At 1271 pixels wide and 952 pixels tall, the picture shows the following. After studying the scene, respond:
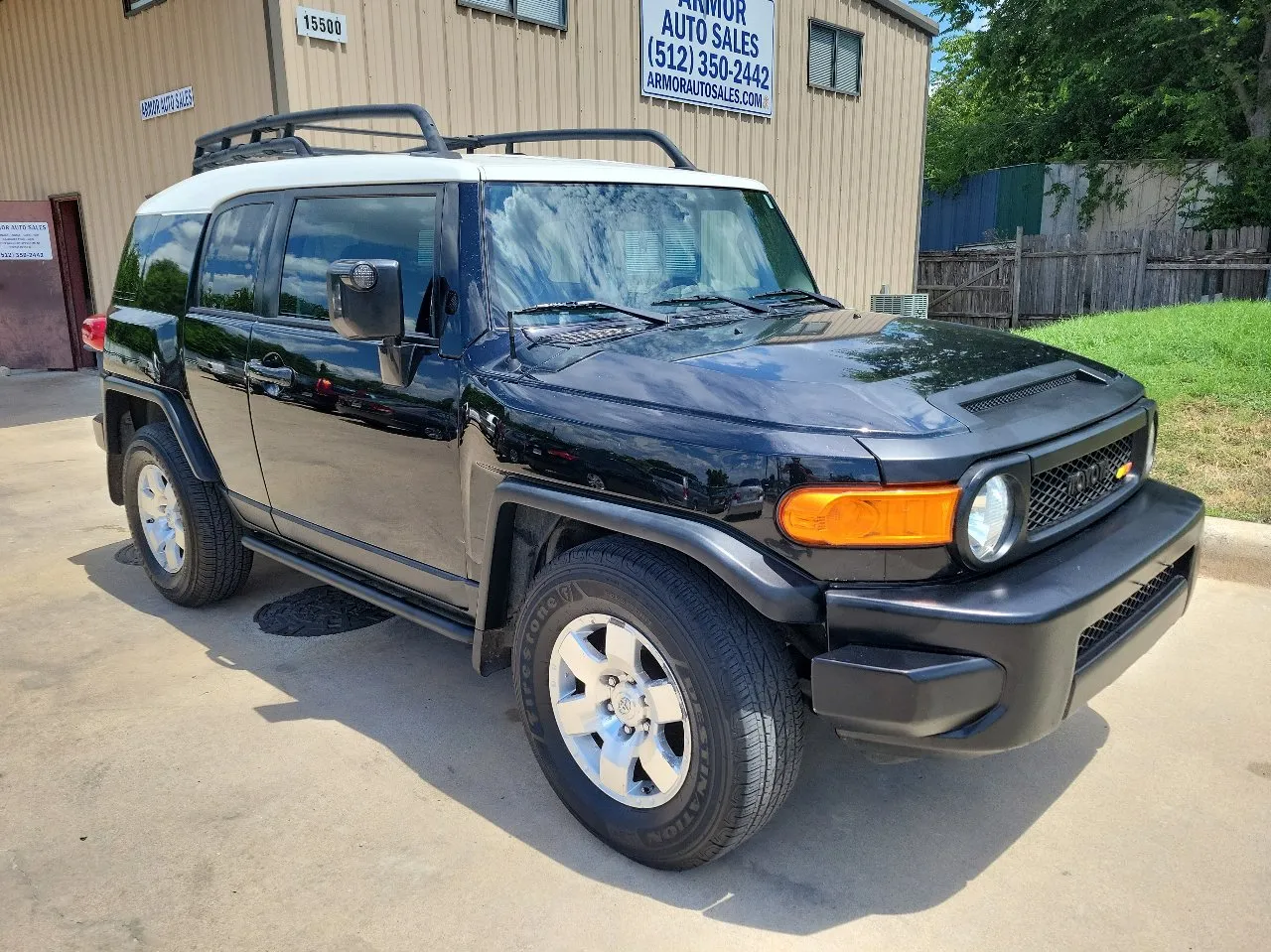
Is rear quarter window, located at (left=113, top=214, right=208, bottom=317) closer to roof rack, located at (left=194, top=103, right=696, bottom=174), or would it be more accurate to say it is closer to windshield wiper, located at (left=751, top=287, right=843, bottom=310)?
roof rack, located at (left=194, top=103, right=696, bottom=174)

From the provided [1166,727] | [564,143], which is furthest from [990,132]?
[1166,727]

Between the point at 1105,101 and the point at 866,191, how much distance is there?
12209 millimetres

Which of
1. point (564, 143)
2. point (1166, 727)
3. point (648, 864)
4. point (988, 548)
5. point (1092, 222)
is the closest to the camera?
point (988, 548)

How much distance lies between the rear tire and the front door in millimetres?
571

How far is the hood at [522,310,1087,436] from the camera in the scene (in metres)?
2.42

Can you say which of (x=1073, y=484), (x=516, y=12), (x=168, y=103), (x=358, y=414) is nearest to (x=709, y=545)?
(x=1073, y=484)

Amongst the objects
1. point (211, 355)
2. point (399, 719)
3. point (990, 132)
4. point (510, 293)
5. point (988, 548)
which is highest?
point (990, 132)

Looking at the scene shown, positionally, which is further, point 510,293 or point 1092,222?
point 1092,222

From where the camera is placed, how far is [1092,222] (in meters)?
20.8

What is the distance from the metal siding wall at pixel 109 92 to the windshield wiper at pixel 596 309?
589 centimetres

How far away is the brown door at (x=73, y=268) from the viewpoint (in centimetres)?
1182

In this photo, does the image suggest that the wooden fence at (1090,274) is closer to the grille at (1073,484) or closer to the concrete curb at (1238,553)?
the concrete curb at (1238,553)

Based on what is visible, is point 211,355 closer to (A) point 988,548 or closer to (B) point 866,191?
(A) point 988,548

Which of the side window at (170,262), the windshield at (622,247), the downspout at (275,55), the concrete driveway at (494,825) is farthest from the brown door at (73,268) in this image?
the windshield at (622,247)
